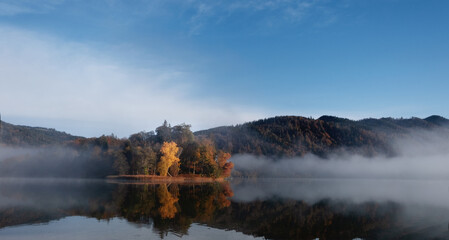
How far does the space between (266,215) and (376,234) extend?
31.3ft

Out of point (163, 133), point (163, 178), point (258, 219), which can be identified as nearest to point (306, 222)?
point (258, 219)

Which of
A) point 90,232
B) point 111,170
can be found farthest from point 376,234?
point 111,170

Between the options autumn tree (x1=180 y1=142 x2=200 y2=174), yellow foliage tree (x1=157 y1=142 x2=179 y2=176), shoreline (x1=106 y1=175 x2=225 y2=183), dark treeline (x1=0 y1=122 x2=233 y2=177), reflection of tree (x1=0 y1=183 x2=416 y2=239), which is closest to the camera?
reflection of tree (x1=0 y1=183 x2=416 y2=239)

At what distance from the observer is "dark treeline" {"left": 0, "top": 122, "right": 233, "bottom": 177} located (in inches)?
4441

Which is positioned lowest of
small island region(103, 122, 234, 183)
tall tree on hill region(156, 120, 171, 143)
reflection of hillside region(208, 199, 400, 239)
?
reflection of hillside region(208, 199, 400, 239)

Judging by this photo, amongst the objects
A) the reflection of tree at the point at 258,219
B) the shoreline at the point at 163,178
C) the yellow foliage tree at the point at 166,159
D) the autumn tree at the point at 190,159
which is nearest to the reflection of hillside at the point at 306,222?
the reflection of tree at the point at 258,219

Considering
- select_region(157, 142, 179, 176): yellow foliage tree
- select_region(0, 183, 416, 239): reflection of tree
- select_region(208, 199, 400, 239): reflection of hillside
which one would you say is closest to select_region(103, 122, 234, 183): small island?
select_region(157, 142, 179, 176): yellow foliage tree

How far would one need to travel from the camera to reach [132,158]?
11756cm

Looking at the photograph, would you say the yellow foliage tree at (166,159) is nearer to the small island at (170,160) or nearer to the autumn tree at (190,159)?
the small island at (170,160)

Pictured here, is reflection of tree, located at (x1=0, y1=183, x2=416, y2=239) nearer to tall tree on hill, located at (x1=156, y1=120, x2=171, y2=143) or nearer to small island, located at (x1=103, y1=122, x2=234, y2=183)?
small island, located at (x1=103, y1=122, x2=234, y2=183)

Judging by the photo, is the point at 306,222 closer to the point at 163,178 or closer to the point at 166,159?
the point at 163,178

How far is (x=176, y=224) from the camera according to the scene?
77.2 ft

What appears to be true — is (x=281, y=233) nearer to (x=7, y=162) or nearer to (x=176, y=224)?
(x=176, y=224)

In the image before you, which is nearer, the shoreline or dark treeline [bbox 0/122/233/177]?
the shoreline
